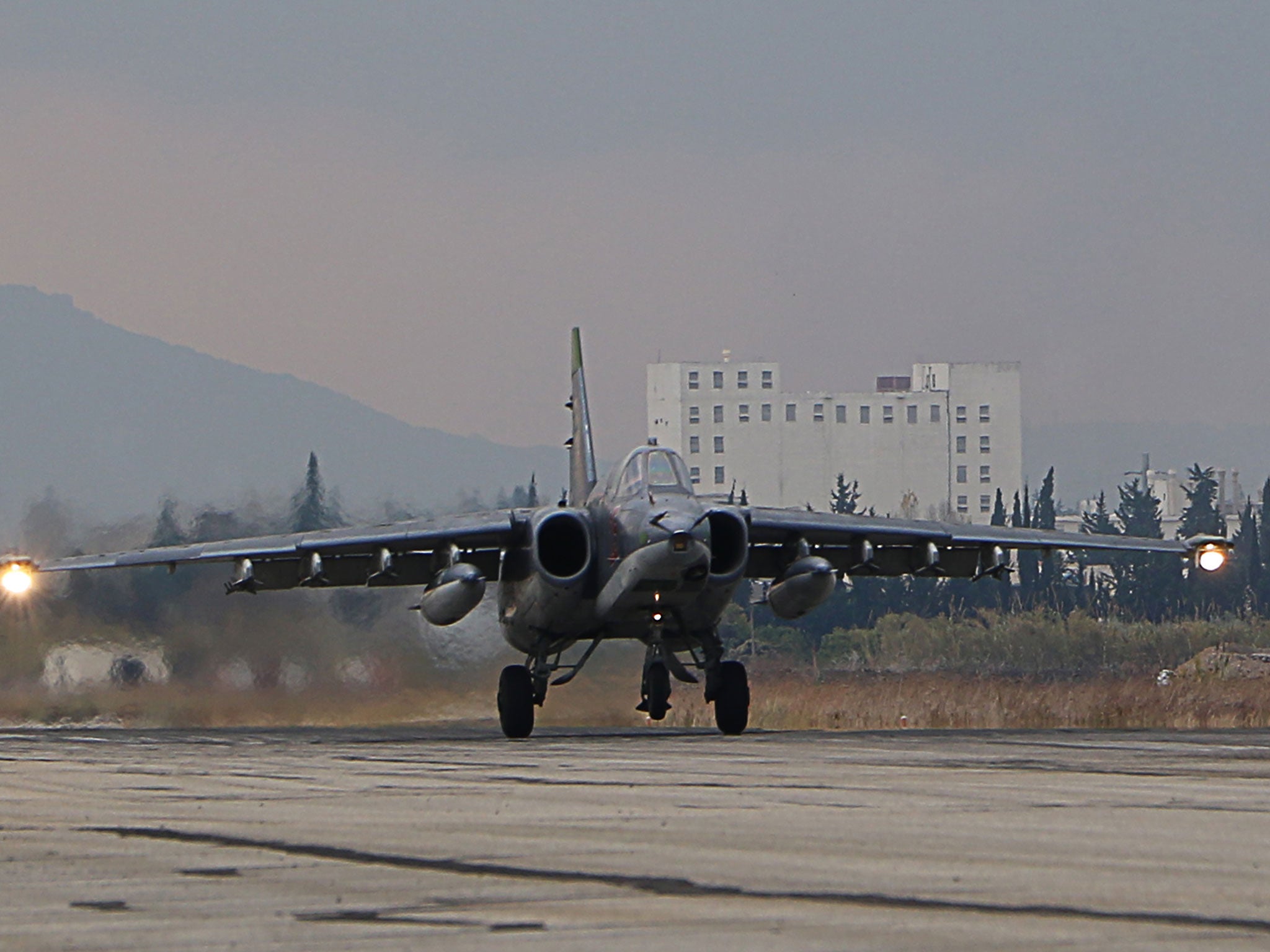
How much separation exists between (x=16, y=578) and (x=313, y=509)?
671cm

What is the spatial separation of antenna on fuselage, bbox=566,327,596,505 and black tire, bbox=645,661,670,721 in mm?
4184

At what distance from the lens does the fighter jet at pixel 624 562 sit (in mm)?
21938

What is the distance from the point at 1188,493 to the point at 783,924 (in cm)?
9897

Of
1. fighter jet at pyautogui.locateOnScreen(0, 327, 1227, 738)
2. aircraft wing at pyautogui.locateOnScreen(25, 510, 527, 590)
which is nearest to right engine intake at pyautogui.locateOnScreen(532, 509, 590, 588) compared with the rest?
fighter jet at pyautogui.locateOnScreen(0, 327, 1227, 738)

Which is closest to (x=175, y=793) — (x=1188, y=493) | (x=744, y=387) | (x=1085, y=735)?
(x=1085, y=735)

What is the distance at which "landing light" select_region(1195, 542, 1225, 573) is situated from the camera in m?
24.5

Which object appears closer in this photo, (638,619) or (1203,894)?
(1203,894)

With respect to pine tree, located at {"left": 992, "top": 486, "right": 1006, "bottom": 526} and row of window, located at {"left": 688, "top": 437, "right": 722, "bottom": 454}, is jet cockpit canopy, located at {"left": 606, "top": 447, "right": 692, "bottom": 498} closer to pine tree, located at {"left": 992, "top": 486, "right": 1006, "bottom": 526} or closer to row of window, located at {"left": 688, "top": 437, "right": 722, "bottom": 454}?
pine tree, located at {"left": 992, "top": 486, "right": 1006, "bottom": 526}

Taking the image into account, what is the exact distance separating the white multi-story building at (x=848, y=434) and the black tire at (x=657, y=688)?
110m

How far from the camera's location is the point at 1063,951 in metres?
5.50

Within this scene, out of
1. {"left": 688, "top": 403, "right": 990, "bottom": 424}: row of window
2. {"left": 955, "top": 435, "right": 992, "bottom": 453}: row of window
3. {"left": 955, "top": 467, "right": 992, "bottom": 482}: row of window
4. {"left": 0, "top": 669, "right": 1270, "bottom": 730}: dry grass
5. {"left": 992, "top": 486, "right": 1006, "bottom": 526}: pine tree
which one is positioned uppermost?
{"left": 688, "top": 403, "right": 990, "bottom": 424}: row of window

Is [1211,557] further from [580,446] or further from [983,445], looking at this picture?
[983,445]

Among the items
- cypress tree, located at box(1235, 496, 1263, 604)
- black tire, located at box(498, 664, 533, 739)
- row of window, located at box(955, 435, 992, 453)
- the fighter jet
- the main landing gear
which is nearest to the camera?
the fighter jet

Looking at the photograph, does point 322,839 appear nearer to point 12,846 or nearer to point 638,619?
point 12,846
